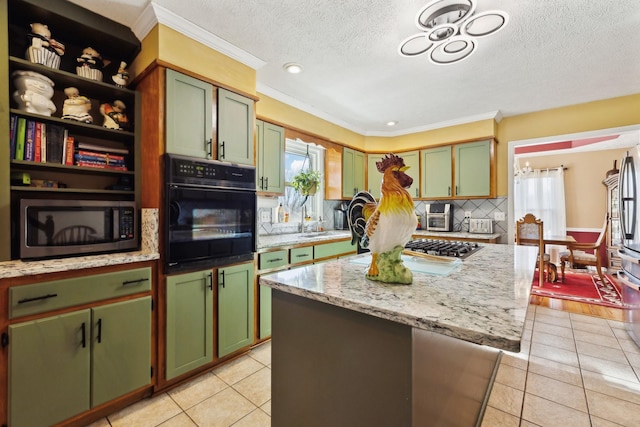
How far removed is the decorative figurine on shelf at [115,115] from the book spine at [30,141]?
381mm

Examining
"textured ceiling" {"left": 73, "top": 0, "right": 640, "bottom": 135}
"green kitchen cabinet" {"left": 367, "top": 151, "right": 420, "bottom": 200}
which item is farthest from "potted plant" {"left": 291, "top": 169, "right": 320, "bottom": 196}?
"green kitchen cabinet" {"left": 367, "top": 151, "right": 420, "bottom": 200}

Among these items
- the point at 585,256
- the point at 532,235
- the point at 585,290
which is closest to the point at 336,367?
the point at 532,235

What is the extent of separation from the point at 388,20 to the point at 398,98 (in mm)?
1390

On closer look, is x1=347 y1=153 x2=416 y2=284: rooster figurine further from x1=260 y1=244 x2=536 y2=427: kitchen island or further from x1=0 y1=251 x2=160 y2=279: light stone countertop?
x1=0 y1=251 x2=160 y2=279: light stone countertop

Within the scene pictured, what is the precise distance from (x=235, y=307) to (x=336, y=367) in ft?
4.64

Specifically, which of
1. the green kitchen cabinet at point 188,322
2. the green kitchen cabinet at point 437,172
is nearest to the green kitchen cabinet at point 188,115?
the green kitchen cabinet at point 188,322

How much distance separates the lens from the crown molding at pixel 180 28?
177 cm

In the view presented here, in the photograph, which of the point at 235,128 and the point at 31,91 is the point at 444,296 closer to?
the point at 235,128

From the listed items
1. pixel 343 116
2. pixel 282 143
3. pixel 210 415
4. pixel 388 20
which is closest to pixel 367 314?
pixel 210 415

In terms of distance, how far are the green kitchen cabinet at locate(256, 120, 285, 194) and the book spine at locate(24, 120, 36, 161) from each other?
1.56 m

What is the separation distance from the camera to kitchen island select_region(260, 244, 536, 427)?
2.57ft

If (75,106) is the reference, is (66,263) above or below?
below

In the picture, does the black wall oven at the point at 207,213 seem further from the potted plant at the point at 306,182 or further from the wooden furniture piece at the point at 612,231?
the wooden furniture piece at the point at 612,231

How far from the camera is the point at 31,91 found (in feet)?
5.38
